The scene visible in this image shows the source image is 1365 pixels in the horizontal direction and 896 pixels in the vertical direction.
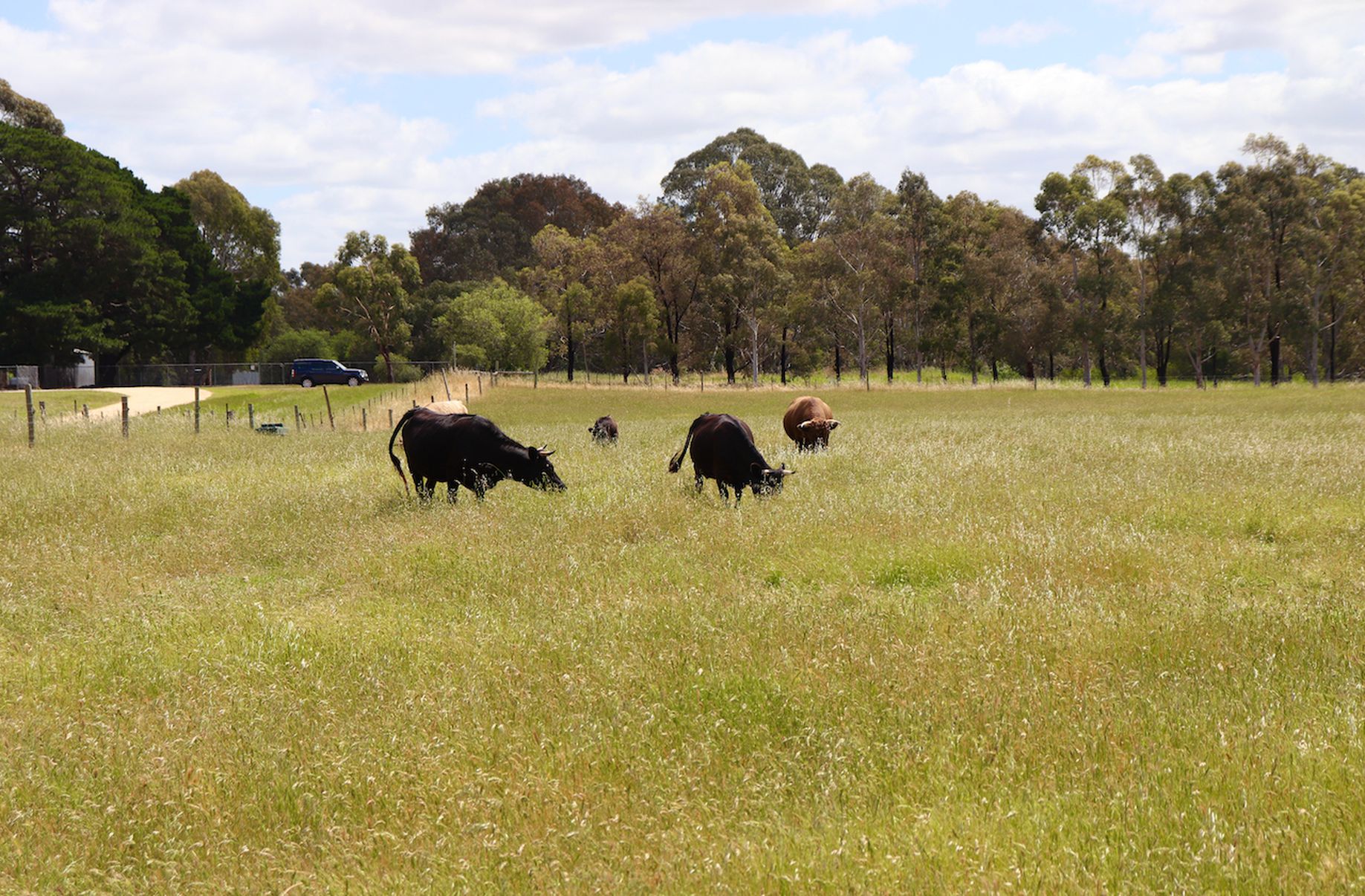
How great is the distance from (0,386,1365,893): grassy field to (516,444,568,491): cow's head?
2001mm

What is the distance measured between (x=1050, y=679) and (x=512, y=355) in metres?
66.5

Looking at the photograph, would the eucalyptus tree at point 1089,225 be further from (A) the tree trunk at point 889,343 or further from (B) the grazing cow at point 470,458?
(B) the grazing cow at point 470,458

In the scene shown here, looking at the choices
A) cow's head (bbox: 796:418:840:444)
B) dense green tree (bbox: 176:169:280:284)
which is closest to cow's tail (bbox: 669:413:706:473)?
cow's head (bbox: 796:418:840:444)

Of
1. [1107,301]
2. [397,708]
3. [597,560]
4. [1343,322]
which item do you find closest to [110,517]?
[597,560]

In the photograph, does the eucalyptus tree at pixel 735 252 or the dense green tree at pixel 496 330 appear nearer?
the eucalyptus tree at pixel 735 252

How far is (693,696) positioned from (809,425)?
648 inches

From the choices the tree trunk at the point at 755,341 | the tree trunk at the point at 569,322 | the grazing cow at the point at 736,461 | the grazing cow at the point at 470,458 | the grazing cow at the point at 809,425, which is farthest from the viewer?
the tree trunk at the point at 569,322

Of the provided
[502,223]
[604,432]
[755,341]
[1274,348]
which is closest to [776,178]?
[502,223]

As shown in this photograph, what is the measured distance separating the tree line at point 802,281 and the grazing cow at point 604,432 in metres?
40.2

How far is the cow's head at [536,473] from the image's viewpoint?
15.2m

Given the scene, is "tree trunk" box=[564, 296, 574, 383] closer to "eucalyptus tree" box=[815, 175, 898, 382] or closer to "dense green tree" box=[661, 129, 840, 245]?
"eucalyptus tree" box=[815, 175, 898, 382]

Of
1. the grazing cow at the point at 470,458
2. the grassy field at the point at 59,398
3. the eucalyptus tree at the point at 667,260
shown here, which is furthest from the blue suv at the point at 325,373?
the grazing cow at the point at 470,458

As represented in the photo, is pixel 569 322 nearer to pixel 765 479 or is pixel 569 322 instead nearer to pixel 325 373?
pixel 325 373

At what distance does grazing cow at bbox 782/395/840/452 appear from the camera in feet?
71.8
